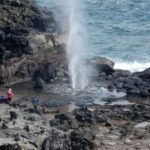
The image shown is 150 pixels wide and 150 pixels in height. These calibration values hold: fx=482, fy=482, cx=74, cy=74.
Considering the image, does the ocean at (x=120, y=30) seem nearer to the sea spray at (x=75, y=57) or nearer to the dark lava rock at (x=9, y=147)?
the sea spray at (x=75, y=57)

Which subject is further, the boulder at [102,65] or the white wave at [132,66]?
the white wave at [132,66]

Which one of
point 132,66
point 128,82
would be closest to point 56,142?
point 128,82

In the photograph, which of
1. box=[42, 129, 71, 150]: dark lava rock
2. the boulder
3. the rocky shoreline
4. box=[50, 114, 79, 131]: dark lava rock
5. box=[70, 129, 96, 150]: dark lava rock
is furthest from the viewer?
the boulder

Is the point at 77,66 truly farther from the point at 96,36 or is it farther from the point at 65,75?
the point at 96,36

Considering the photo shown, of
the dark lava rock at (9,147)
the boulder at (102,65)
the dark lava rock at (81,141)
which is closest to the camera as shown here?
the dark lava rock at (9,147)

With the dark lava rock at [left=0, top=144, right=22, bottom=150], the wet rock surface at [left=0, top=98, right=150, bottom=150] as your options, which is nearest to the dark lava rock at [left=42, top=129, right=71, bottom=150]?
the wet rock surface at [left=0, top=98, right=150, bottom=150]

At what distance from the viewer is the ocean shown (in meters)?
53.4

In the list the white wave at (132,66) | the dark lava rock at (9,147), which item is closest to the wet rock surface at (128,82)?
the white wave at (132,66)

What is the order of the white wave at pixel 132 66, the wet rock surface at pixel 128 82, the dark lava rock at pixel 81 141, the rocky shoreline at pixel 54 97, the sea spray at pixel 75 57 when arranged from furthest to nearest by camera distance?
the white wave at pixel 132 66
the sea spray at pixel 75 57
the wet rock surface at pixel 128 82
the rocky shoreline at pixel 54 97
the dark lava rock at pixel 81 141

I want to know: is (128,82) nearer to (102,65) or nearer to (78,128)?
(102,65)

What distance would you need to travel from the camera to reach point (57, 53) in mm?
42406

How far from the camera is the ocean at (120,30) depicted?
53.4 metres

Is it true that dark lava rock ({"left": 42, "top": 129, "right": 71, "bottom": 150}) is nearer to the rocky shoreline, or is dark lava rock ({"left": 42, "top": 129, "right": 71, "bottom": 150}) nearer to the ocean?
the rocky shoreline

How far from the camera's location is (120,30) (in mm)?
65062
